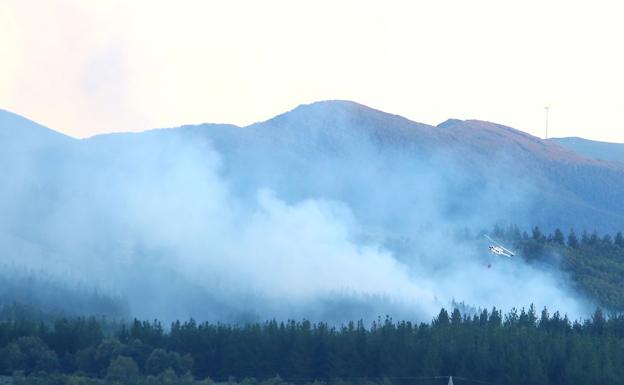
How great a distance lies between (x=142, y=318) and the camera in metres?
101

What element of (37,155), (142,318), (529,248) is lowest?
(142,318)

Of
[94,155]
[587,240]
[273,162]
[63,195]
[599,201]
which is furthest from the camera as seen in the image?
[599,201]

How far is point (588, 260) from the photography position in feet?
370

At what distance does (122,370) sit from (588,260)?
5438 cm

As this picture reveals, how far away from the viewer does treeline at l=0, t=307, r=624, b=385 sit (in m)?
63.2

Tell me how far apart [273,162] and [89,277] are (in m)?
46.5

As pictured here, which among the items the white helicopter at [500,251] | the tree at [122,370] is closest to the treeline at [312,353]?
the tree at [122,370]

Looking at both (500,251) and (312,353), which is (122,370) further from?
(500,251)

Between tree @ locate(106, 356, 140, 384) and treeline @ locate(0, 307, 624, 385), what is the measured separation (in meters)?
0.04

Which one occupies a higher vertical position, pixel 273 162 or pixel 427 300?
pixel 273 162

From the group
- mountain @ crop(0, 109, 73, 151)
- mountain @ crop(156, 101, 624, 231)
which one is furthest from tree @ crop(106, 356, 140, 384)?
mountain @ crop(0, 109, 73, 151)

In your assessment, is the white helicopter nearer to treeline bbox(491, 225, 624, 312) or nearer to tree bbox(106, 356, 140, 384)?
treeline bbox(491, 225, 624, 312)

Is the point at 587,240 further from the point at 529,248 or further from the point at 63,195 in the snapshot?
the point at 63,195

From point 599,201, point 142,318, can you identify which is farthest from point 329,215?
point 599,201
